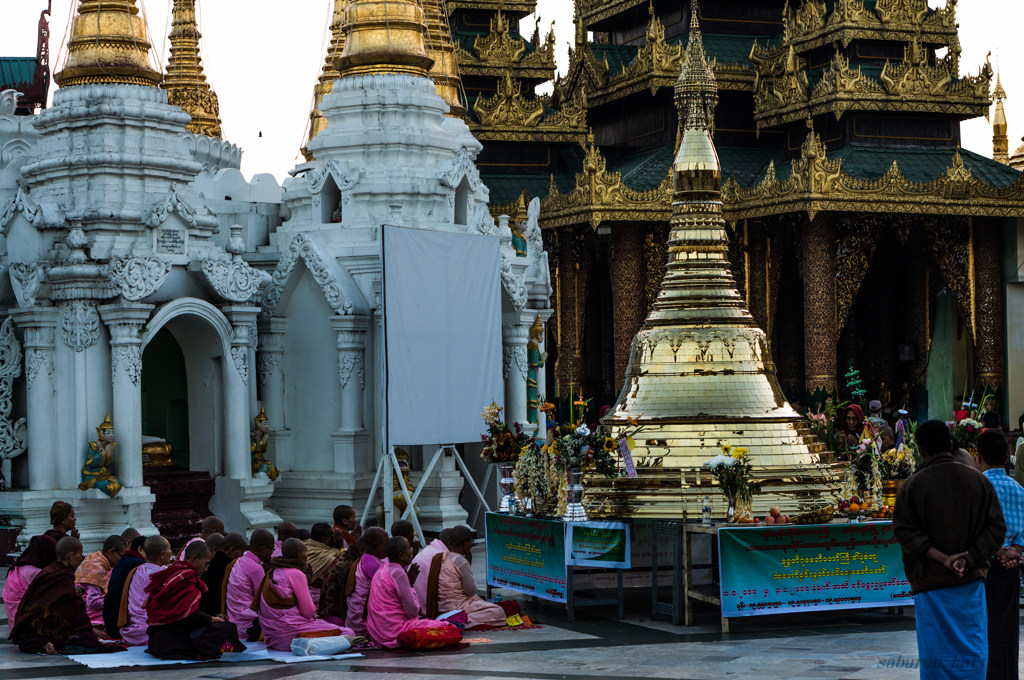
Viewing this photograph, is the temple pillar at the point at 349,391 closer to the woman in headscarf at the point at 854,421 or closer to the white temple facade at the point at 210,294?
the white temple facade at the point at 210,294

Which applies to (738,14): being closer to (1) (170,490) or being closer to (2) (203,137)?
(2) (203,137)

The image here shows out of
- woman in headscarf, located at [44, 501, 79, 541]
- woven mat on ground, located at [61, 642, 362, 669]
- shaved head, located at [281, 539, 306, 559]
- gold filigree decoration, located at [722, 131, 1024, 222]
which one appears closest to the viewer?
woven mat on ground, located at [61, 642, 362, 669]

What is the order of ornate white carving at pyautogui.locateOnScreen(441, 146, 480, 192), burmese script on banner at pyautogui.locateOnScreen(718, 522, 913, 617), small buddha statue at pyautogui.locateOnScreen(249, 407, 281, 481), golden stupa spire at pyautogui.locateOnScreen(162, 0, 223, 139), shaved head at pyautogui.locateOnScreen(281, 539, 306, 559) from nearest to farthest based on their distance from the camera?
shaved head at pyautogui.locateOnScreen(281, 539, 306, 559) → burmese script on banner at pyautogui.locateOnScreen(718, 522, 913, 617) → small buddha statue at pyautogui.locateOnScreen(249, 407, 281, 481) → ornate white carving at pyautogui.locateOnScreen(441, 146, 480, 192) → golden stupa spire at pyautogui.locateOnScreen(162, 0, 223, 139)

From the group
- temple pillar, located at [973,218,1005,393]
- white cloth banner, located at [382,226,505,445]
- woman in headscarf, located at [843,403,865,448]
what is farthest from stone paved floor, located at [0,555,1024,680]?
temple pillar, located at [973,218,1005,393]

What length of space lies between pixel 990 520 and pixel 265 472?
10020mm

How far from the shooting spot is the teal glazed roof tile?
22344 millimetres

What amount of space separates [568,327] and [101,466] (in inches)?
580

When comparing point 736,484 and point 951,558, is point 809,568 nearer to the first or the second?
point 736,484

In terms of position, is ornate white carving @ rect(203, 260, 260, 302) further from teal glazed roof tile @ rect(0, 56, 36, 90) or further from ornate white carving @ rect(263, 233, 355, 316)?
teal glazed roof tile @ rect(0, 56, 36, 90)

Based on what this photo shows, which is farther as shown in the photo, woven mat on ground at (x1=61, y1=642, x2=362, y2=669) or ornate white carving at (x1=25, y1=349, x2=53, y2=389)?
ornate white carving at (x1=25, y1=349, x2=53, y2=389)

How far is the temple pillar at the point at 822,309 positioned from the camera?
24812 millimetres

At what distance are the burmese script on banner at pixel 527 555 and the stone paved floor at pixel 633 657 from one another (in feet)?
1.41

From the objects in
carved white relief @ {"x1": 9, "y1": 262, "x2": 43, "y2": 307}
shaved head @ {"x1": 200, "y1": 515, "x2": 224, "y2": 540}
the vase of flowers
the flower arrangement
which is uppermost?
carved white relief @ {"x1": 9, "y1": 262, "x2": 43, "y2": 307}

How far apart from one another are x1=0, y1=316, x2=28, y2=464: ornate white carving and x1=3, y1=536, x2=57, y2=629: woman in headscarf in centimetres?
396
